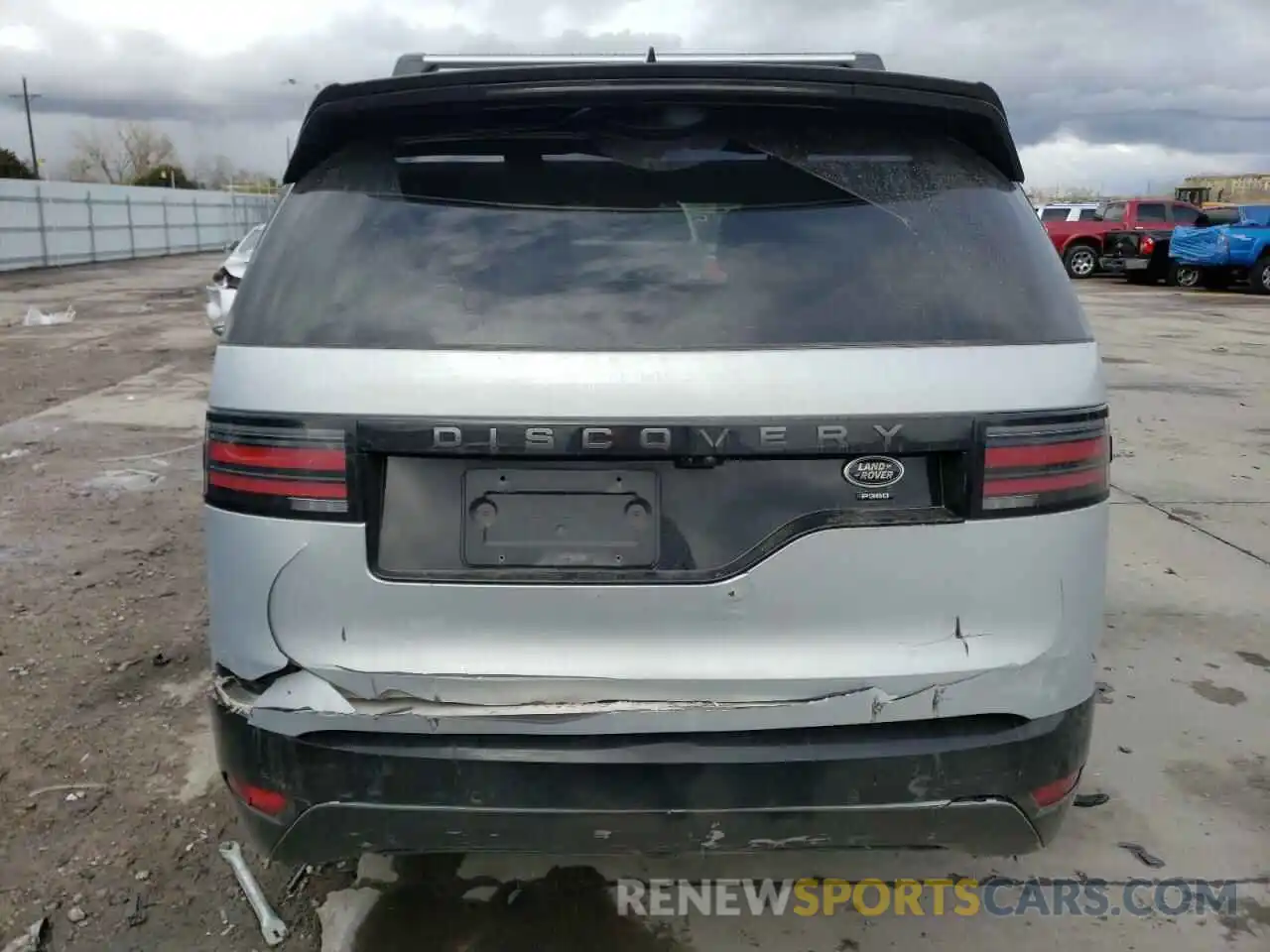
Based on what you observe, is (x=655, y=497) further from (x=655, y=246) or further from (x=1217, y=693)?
(x=1217, y=693)

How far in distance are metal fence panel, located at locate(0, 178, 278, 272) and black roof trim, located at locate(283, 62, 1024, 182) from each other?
2647cm

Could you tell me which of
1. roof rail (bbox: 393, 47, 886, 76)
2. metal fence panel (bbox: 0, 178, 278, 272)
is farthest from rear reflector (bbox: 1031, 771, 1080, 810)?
metal fence panel (bbox: 0, 178, 278, 272)

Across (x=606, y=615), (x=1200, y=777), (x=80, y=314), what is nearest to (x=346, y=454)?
(x=606, y=615)

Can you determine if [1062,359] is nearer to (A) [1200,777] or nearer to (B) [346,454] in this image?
(B) [346,454]

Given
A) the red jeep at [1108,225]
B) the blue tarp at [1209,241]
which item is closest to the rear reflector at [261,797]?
the blue tarp at [1209,241]

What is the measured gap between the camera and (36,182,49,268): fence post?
30.0 m

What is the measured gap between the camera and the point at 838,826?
194 cm

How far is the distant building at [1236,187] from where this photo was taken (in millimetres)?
49828

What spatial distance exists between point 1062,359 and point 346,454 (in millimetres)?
1326

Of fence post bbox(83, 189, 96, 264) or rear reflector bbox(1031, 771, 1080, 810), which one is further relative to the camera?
fence post bbox(83, 189, 96, 264)

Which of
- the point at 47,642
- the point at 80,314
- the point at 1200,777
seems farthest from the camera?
the point at 80,314

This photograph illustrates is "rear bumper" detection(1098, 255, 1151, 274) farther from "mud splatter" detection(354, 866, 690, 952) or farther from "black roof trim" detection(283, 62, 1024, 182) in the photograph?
"mud splatter" detection(354, 866, 690, 952)

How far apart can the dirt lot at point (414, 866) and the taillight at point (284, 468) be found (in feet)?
3.95

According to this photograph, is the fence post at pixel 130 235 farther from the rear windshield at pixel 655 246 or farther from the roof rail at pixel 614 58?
the rear windshield at pixel 655 246
